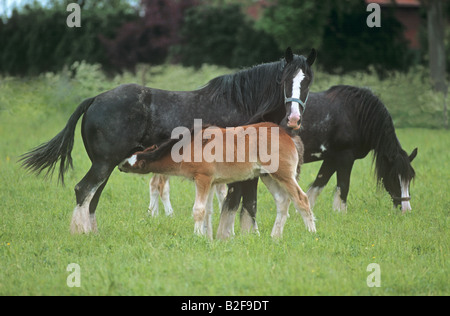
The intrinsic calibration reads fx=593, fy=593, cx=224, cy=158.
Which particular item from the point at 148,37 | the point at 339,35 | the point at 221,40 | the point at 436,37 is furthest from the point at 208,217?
the point at 148,37

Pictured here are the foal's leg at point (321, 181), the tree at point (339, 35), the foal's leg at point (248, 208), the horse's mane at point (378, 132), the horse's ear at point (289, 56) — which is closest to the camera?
the horse's ear at point (289, 56)

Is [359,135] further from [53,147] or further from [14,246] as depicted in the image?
[14,246]

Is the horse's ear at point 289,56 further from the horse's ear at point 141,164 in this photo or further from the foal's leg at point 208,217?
the horse's ear at point 141,164

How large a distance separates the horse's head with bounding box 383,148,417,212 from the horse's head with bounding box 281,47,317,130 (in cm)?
244

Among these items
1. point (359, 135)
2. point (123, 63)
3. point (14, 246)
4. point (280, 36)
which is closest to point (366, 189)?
point (359, 135)

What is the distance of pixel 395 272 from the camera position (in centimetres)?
544

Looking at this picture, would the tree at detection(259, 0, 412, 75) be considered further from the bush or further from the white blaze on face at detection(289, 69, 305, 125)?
the white blaze on face at detection(289, 69, 305, 125)

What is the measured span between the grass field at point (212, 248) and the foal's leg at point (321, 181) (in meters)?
0.24

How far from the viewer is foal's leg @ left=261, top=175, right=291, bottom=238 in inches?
277

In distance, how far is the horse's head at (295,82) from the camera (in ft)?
22.5

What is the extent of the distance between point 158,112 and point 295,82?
1674mm

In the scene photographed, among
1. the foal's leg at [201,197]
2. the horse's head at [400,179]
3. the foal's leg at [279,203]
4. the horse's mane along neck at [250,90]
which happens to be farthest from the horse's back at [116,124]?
the horse's head at [400,179]

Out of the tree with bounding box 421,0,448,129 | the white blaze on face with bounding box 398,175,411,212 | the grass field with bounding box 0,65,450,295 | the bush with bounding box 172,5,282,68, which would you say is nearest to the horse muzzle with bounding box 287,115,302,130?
the grass field with bounding box 0,65,450,295

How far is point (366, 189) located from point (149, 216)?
4.05 meters
